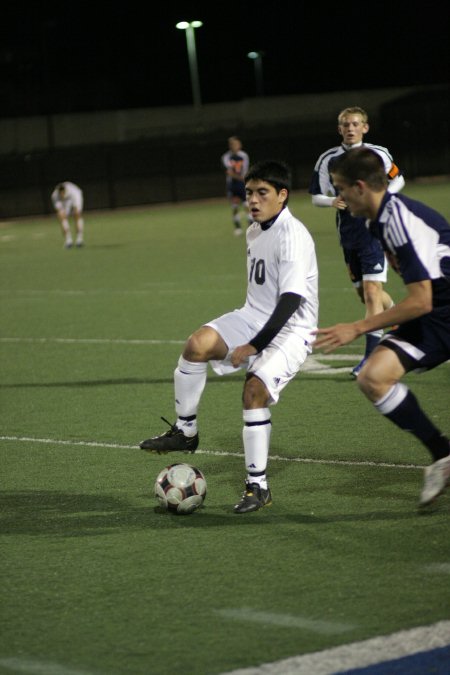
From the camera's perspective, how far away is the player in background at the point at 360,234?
380 inches

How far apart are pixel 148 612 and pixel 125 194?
43.6m

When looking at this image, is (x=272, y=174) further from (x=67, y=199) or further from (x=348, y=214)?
(x=67, y=199)

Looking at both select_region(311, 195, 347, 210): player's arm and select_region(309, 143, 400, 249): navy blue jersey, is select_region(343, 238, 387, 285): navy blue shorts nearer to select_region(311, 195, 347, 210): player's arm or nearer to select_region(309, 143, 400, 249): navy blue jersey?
select_region(309, 143, 400, 249): navy blue jersey

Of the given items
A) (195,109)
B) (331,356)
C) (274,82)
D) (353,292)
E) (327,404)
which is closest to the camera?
(327,404)

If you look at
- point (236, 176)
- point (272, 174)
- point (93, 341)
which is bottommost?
point (93, 341)

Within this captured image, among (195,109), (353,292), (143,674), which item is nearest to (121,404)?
(143,674)

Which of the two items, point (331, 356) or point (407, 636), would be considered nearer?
point (407, 636)

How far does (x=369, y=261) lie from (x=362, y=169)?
4239 millimetres

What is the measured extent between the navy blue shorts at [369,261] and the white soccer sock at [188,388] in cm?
341

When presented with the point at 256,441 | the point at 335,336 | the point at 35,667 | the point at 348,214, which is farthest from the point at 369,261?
the point at 35,667

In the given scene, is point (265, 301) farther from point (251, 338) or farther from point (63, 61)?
point (63, 61)

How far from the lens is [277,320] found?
6.29 meters

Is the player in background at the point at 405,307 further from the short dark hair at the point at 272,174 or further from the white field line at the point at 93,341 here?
the white field line at the point at 93,341

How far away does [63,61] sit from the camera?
73.1 metres
